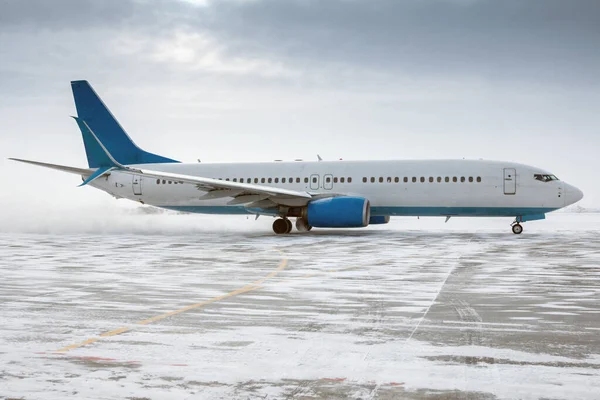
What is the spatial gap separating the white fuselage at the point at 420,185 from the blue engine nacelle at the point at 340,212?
2.33m

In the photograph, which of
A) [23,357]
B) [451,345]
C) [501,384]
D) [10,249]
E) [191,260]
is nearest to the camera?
[501,384]

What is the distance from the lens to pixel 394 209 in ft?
105

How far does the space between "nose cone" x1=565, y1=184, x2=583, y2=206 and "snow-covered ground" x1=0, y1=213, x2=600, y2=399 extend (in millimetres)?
14249

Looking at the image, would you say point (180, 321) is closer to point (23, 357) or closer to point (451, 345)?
point (23, 357)

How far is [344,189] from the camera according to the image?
32750 mm

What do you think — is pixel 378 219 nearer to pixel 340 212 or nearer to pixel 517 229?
pixel 340 212

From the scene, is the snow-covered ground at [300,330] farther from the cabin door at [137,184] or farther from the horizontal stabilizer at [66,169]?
the cabin door at [137,184]

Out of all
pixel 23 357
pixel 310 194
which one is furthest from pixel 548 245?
pixel 23 357

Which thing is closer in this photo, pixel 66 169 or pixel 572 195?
pixel 572 195

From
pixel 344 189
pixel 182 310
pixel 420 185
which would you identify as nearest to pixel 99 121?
pixel 344 189

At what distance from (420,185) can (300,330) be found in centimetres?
2411

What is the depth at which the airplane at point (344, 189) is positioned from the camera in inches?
1191

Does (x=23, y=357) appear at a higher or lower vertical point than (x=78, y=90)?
lower

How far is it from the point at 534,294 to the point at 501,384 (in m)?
6.18
